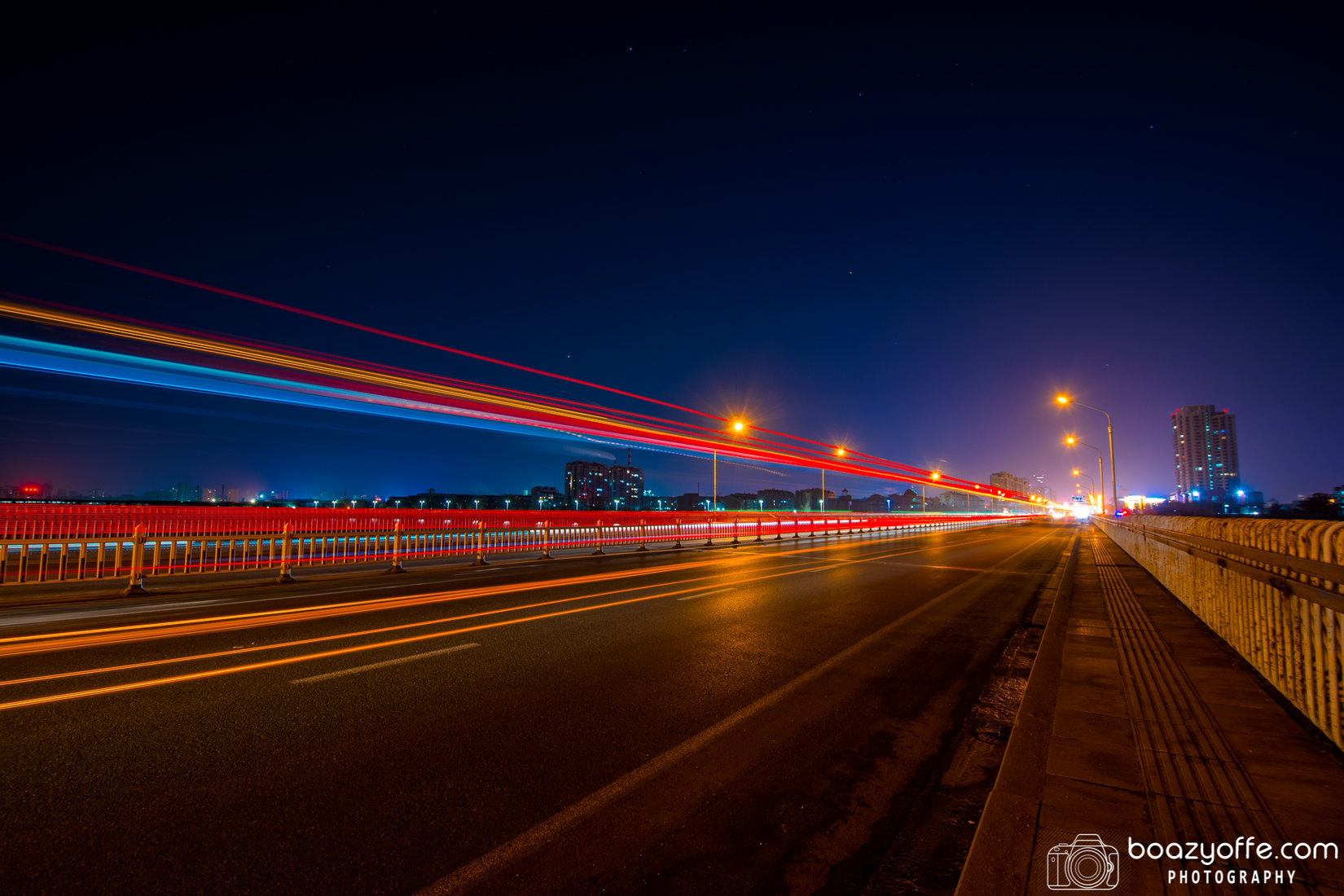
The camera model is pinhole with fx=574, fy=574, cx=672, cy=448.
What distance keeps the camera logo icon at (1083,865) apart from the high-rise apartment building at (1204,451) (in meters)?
126

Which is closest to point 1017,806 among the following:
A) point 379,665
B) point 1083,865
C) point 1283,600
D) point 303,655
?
point 1083,865

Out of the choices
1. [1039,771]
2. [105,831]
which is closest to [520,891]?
[105,831]

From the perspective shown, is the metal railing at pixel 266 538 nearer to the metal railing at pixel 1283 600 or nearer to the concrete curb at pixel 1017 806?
the concrete curb at pixel 1017 806

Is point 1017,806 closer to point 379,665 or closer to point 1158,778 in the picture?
point 1158,778

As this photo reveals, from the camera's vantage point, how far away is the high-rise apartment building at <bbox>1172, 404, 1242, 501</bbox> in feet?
A: 351

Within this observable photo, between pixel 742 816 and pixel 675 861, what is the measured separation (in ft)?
1.93

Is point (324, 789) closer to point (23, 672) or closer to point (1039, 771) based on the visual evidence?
point (1039, 771)

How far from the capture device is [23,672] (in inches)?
240

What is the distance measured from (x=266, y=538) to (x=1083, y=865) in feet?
74.0

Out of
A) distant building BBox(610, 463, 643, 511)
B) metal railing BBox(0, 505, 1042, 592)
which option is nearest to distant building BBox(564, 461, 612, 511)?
distant building BBox(610, 463, 643, 511)

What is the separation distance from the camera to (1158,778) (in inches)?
140

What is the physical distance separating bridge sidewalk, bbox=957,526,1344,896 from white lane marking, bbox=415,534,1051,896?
1.92 meters

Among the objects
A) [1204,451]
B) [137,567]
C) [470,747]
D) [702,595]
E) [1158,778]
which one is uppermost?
[1204,451]

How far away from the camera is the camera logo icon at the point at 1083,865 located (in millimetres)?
2617
